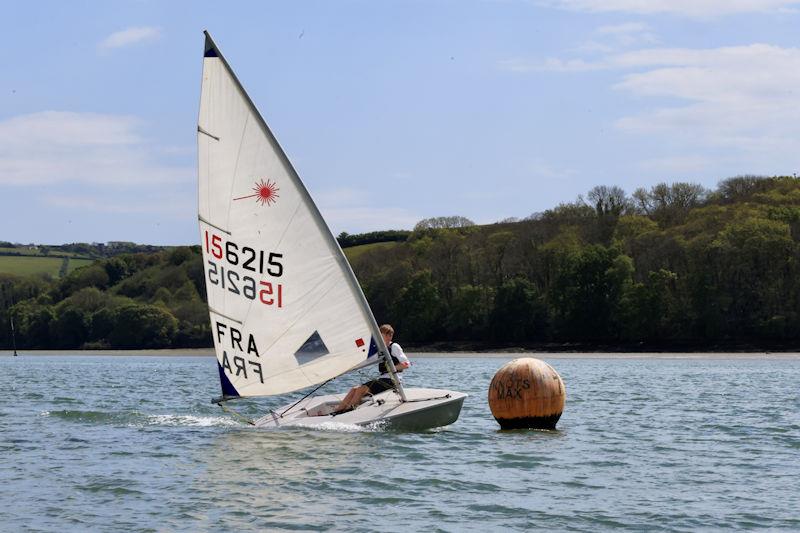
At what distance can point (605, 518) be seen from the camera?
14.1 m

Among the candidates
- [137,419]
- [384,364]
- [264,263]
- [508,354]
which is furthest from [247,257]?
[508,354]

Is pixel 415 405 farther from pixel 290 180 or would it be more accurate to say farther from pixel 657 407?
pixel 657 407

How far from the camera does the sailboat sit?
21.0 m

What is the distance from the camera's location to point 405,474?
1727cm

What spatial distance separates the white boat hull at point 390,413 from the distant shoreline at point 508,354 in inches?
2239

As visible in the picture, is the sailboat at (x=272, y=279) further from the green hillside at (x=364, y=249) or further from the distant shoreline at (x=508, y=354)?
the green hillside at (x=364, y=249)

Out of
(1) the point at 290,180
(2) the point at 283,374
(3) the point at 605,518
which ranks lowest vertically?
(3) the point at 605,518

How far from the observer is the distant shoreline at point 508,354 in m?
79.7

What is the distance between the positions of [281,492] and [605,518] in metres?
4.41

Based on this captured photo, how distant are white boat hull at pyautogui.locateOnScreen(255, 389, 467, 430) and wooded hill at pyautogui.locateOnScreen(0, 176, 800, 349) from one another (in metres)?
64.2

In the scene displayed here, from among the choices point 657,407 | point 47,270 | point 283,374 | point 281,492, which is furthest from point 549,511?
point 47,270

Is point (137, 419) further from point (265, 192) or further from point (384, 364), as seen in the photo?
point (265, 192)

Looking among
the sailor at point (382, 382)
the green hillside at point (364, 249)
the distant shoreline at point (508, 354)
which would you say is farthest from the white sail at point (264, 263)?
the green hillside at point (364, 249)

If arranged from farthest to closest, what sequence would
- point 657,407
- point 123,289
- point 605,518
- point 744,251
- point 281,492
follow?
point 123,289, point 744,251, point 657,407, point 281,492, point 605,518
